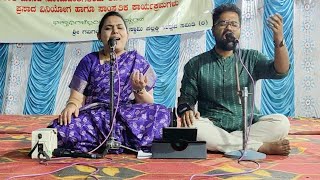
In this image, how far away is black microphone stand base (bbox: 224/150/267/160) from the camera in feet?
7.22

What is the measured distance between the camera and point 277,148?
2.33 meters

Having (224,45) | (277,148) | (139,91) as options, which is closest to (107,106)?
(139,91)

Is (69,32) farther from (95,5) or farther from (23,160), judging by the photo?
(23,160)

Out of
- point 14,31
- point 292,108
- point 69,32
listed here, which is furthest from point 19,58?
point 292,108

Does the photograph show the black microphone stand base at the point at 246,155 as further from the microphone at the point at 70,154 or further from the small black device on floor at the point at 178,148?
the microphone at the point at 70,154

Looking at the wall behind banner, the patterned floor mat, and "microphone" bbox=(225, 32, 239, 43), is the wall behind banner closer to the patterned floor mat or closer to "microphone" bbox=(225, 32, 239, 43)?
the patterned floor mat

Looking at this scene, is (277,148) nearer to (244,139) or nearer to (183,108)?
(244,139)

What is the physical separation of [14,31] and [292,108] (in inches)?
139

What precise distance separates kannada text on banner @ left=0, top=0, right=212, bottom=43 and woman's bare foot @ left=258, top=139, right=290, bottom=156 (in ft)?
9.78

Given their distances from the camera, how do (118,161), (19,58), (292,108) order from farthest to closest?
(19,58) → (292,108) → (118,161)

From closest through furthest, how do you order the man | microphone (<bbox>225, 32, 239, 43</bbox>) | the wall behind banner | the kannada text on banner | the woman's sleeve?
microphone (<bbox>225, 32, 239, 43</bbox>), the man, the woman's sleeve, the wall behind banner, the kannada text on banner

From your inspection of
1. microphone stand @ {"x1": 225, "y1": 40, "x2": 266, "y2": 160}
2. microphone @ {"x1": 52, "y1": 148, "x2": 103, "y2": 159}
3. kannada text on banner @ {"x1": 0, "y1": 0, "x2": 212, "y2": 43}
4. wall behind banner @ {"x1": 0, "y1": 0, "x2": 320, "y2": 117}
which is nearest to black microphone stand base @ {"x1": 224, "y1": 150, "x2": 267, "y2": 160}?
microphone stand @ {"x1": 225, "y1": 40, "x2": 266, "y2": 160}

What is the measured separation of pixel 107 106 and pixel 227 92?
2.33 ft

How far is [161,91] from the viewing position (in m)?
5.26
